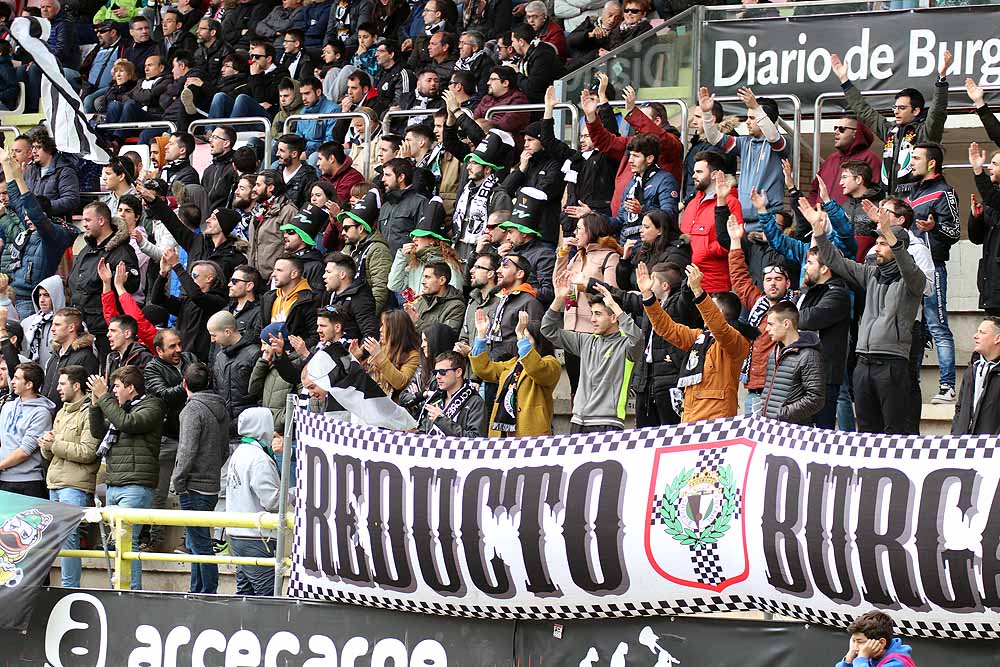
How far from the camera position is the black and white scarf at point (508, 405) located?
35.1 ft

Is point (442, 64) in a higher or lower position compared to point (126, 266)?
higher

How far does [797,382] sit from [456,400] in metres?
2.19

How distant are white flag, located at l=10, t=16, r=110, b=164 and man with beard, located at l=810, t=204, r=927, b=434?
344 inches

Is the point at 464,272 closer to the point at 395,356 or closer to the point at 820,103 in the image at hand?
A: the point at 395,356

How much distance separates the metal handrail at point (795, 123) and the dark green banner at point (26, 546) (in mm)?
6618

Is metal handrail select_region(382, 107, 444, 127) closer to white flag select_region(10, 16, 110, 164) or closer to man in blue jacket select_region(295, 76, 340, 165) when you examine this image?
man in blue jacket select_region(295, 76, 340, 165)

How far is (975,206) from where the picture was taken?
11781 mm

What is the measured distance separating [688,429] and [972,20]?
719cm

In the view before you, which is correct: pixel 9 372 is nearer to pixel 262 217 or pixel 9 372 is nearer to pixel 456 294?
pixel 262 217

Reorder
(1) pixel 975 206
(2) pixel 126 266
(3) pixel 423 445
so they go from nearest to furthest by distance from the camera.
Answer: (3) pixel 423 445, (1) pixel 975 206, (2) pixel 126 266

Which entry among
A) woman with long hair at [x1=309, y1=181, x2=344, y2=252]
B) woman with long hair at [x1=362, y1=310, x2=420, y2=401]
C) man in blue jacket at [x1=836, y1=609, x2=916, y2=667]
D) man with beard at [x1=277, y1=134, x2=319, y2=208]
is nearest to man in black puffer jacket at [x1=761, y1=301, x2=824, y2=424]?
woman with long hair at [x1=362, y1=310, x2=420, y2=401]

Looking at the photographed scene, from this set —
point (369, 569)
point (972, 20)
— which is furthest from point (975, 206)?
point (369, 569)

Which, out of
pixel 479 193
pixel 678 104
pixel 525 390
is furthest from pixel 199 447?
pixel 678 104

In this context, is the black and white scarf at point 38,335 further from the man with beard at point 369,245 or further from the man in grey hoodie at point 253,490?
the man in grey hoodie at point 253,490
